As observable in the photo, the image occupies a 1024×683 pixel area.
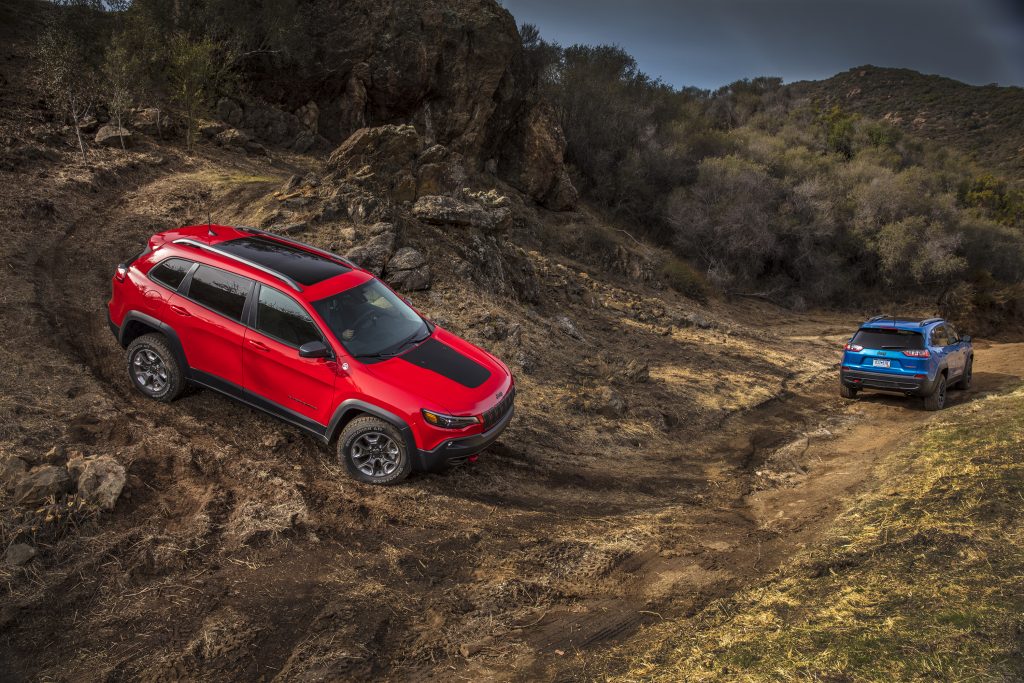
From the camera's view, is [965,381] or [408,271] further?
[965,381]

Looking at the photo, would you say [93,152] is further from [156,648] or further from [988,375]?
[988,375]

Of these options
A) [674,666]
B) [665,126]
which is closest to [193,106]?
[674,666]

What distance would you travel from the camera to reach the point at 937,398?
1092 centimetres

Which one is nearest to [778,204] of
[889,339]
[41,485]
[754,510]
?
[889,339]

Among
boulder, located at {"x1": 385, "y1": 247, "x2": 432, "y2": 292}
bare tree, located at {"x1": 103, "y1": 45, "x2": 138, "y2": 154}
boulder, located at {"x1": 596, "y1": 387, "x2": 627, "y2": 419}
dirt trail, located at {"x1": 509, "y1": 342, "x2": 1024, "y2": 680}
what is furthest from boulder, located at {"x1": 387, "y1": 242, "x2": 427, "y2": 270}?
bare tree, located at {"x1": 103, "y1": 45, "x2": 138, "y2": 154}

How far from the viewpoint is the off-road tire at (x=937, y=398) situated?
10.8 meters

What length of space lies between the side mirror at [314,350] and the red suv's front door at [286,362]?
3.7 inches

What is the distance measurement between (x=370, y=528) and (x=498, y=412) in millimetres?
1686

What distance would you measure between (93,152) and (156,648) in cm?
1458

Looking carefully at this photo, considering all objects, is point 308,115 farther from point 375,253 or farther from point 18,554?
point 18,554

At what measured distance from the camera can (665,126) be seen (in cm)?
2986

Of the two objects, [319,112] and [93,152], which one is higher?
[319,112]

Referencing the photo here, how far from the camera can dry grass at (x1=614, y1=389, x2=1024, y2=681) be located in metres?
3.61

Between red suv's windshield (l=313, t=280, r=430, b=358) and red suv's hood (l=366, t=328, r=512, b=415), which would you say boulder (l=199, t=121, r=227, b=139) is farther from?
red suv's hood (l=366, t=328, r=512, b=415)
